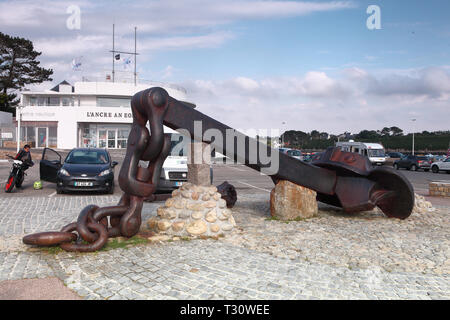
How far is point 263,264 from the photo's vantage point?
4812 millimetres

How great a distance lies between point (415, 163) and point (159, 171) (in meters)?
31.7

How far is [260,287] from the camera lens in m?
4.00

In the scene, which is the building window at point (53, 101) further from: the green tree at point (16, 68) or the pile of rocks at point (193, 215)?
the pile of rocks at point (193, 215)

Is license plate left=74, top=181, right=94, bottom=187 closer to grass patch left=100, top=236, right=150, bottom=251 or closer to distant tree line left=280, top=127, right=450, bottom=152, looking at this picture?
grass patch left=100, top=236, right=150, bottom=251

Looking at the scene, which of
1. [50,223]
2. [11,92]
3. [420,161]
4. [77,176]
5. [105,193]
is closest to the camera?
[50,223]

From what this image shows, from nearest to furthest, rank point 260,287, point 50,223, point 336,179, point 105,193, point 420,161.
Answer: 1. point 260,287
2. point 50,223
3. point 336,179
4. point 105,193
5. point 420,161

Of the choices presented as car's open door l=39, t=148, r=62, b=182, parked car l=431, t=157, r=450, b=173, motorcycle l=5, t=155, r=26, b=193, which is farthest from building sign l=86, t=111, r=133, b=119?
motorcycle l=5, t=155, r=26, b=193

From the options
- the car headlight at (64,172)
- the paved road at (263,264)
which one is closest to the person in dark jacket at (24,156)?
the car headlight at (64,172)

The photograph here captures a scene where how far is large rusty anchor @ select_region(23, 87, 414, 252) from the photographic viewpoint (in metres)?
5.37

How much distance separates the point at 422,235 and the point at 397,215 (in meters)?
1.36

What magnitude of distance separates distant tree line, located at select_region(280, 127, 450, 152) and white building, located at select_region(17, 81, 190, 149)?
1302 inches
